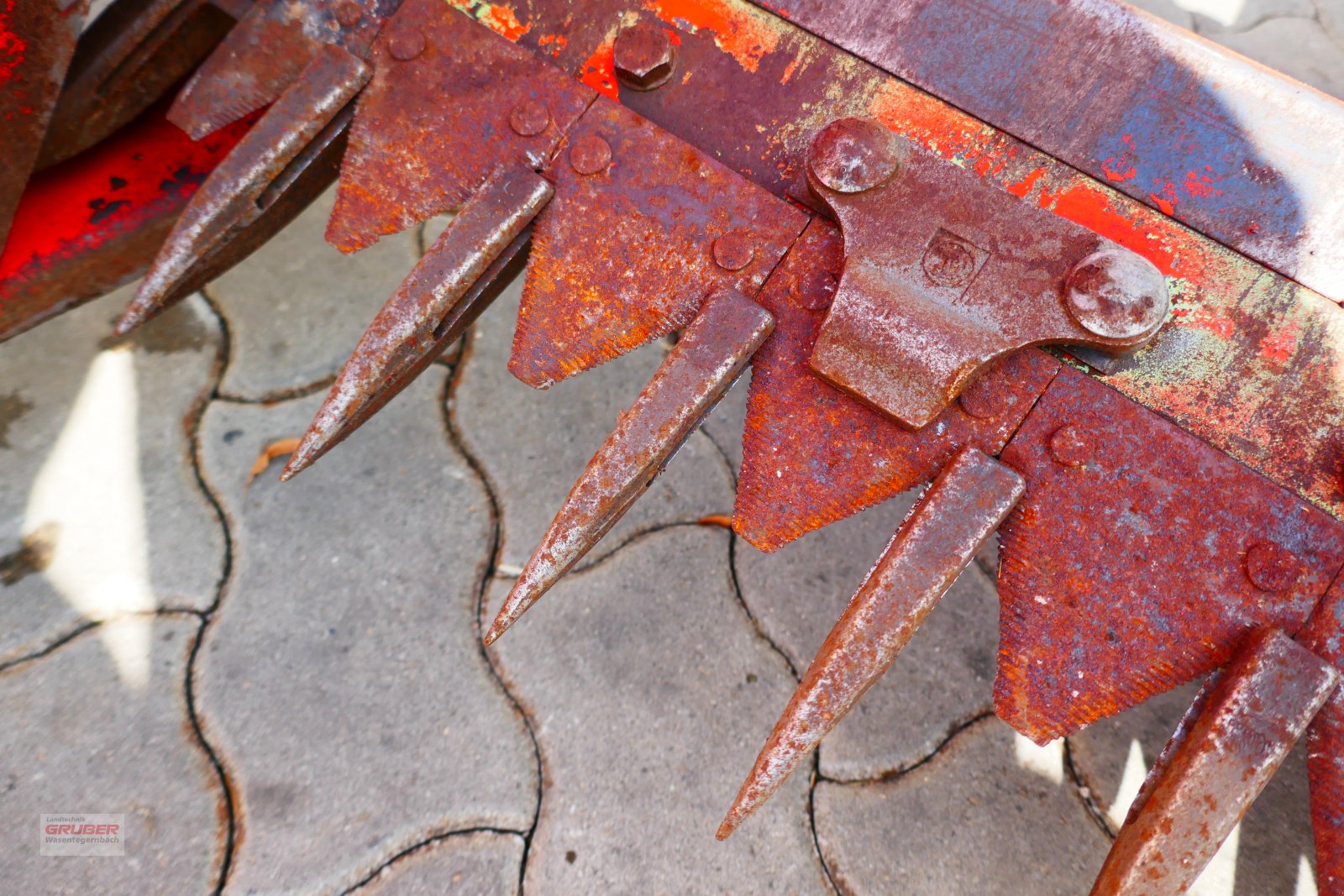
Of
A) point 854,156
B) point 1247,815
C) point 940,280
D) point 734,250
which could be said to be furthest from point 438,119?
point 1247,815

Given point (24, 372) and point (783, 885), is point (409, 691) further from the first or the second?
point (24, 372)

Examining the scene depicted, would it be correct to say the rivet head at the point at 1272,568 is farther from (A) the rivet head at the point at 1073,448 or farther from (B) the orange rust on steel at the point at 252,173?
(B) the orange rust on steel at the point at 252,173

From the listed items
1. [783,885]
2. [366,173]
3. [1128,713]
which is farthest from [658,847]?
[366,173]

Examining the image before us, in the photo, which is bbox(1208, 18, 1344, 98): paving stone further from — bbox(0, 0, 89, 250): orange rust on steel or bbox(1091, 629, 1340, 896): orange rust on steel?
bbox(0, 0, 89, 250): orange rust on steel

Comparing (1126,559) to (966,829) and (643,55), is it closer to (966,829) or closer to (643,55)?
(966,829)

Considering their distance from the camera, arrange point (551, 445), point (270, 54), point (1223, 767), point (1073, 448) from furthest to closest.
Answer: point (551, 445)
point (270, 54)
point (1073, 448)
point (1223, 767)

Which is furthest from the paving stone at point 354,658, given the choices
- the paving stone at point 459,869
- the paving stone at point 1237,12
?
the paving stone at point 1237,12

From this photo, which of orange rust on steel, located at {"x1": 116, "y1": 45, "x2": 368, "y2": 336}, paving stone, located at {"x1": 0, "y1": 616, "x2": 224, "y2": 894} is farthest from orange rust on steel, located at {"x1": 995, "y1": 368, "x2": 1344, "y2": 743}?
paving stone, located at {"x1": 0, "y1": 616, "x2": 224, "y2": 894}

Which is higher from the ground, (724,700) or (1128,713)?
(1128,713)
